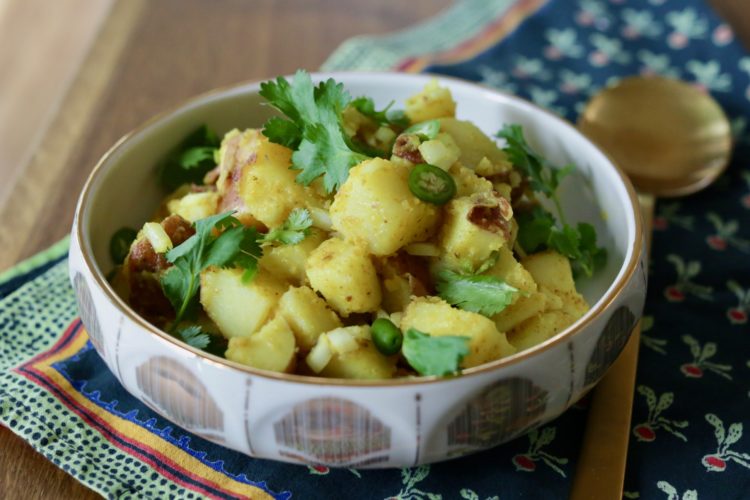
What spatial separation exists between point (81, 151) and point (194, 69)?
550mm

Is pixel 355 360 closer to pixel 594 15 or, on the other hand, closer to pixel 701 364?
pixel 701 364

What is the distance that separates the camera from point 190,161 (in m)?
1.72

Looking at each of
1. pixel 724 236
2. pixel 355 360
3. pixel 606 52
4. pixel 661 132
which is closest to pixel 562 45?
pixel 606 52

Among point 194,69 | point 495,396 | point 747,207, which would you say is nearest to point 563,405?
point 495,396

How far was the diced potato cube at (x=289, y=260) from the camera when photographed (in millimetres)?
1372

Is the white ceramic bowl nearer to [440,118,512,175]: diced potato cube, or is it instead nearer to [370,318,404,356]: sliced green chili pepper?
[370,318,404,356]: sliced green chili pepper

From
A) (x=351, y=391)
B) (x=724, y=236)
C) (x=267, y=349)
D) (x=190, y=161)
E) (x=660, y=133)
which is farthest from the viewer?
(x=660, y=133)

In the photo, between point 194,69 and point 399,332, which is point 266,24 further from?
point 399,332

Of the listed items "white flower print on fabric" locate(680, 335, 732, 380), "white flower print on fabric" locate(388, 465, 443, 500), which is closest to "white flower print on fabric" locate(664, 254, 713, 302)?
"white flower print on fabric" locate(680, 335, 732, 380)

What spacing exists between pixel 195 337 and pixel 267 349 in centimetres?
15

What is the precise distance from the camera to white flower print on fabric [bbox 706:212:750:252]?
2012mm

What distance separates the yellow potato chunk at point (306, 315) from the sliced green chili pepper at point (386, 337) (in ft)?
0.26

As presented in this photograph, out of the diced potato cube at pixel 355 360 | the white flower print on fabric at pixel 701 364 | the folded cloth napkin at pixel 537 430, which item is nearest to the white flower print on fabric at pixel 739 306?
the folded cloth napkin at pixel 537 430

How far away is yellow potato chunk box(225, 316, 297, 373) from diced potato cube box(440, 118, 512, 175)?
1.65 ft
